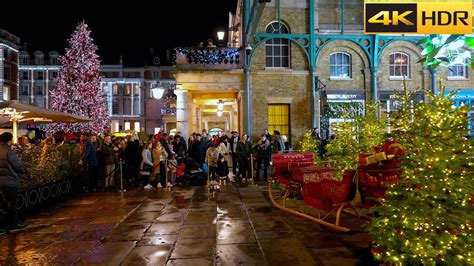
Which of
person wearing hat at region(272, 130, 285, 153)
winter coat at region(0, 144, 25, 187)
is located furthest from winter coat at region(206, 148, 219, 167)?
winter coat at region(0, 144, 25, 187)

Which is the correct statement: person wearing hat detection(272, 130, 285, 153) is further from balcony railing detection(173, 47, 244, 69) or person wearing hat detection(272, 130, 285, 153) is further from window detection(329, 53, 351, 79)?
window detection(329, 53, 351, 79)

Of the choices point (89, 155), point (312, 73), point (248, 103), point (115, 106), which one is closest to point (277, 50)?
A: point (312, 73)

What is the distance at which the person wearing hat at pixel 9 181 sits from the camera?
266 inches

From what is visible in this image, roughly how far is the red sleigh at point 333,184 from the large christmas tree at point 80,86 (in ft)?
88.0

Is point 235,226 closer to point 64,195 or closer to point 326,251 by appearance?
point 326,251

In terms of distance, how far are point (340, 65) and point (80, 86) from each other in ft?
76.1

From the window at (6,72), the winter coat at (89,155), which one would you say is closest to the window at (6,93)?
the window at (6,72)

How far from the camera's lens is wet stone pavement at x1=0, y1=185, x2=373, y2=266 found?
5277 millimetres

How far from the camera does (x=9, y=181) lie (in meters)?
6.80

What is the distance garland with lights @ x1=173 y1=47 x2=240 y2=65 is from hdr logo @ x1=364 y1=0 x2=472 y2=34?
8069 mm

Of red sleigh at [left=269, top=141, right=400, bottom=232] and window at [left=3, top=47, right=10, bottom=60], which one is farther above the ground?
window at [left=3, top=47, right=10, bottom=60]

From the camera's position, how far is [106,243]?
241 inches

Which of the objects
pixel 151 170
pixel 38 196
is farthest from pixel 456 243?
pixel 151 170

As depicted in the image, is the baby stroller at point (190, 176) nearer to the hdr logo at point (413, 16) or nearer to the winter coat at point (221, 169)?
the winter coat at point (221, 169)
